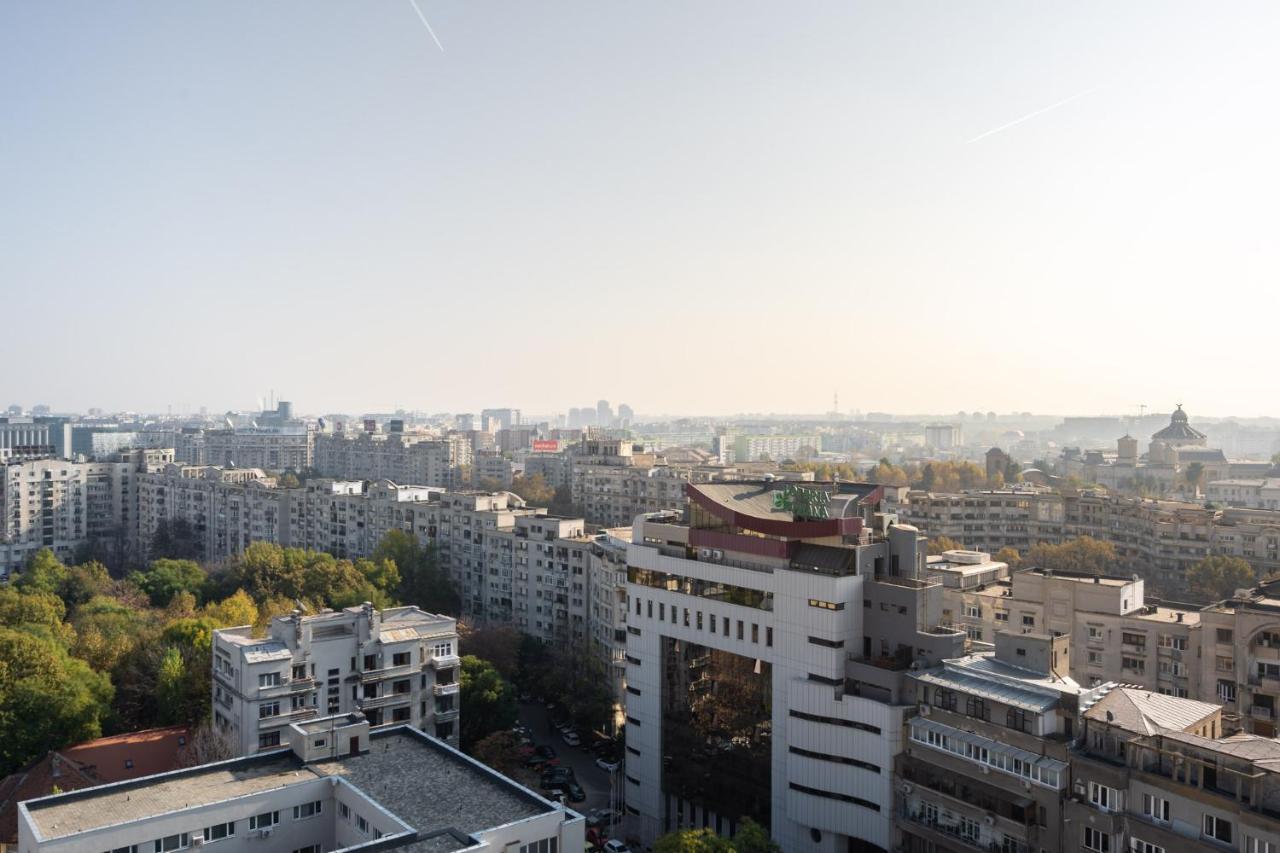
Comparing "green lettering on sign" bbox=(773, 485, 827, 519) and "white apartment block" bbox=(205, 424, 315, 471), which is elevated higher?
"green lettering on sign" bbox=(773, 485, 827, 519)

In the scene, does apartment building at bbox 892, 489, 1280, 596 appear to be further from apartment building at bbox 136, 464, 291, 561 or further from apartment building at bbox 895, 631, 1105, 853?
apartment building at bbox 136, 464, 291, 561

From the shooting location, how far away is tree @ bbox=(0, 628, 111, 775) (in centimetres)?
2888

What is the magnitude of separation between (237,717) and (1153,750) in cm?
2421

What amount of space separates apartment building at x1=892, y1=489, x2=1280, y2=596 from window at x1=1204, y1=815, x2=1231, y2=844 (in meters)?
39.8

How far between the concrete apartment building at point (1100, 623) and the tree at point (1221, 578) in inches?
541

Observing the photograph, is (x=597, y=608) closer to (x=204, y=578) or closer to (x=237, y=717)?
(x=237, y=717)

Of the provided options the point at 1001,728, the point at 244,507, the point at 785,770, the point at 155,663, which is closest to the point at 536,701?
the point at 155,663

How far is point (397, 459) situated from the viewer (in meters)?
106

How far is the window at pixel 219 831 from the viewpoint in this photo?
1892cm

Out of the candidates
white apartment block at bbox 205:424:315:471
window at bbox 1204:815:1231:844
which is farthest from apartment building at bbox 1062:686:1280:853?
white apartment block at bbox 205:424:315:471

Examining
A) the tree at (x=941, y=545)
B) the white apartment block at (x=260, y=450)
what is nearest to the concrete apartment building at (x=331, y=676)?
the tree at (x=941, y=545)

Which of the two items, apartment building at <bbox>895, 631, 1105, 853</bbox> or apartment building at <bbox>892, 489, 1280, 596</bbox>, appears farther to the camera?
apartment building at <bbox>892, 489, 1280, 596</bbox>

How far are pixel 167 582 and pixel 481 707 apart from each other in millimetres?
27676

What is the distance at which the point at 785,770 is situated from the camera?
25359 mm
